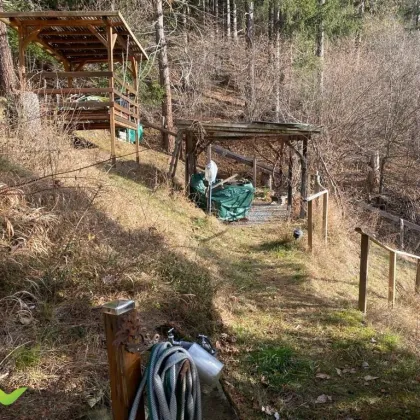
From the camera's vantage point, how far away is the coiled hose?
179 cm

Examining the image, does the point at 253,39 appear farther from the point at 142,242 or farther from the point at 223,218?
the point at 142,242

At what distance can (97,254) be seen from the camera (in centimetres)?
412

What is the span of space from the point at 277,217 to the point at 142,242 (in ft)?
19.1

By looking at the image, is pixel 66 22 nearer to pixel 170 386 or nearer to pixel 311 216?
pixel 311 216

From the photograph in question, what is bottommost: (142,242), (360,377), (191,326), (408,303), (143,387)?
(408,303)

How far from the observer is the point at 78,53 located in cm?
1177

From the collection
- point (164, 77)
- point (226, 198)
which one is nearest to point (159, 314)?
point (226, 198)

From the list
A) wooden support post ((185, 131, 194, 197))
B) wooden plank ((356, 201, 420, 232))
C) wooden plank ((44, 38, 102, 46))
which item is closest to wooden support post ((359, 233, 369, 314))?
wooden support post ((185, 131, 194, 197))

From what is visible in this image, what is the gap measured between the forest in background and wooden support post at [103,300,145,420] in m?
11.0

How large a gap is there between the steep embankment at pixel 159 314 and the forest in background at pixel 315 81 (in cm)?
774

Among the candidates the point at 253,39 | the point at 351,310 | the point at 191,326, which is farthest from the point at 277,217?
the point at 253,39

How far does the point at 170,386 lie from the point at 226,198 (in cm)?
848

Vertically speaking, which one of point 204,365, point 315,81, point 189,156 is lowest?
point 204,365

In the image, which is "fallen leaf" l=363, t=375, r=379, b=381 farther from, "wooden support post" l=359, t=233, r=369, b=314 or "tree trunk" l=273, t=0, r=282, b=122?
"tree trunk" l=273, t=0, r=282, b=122
